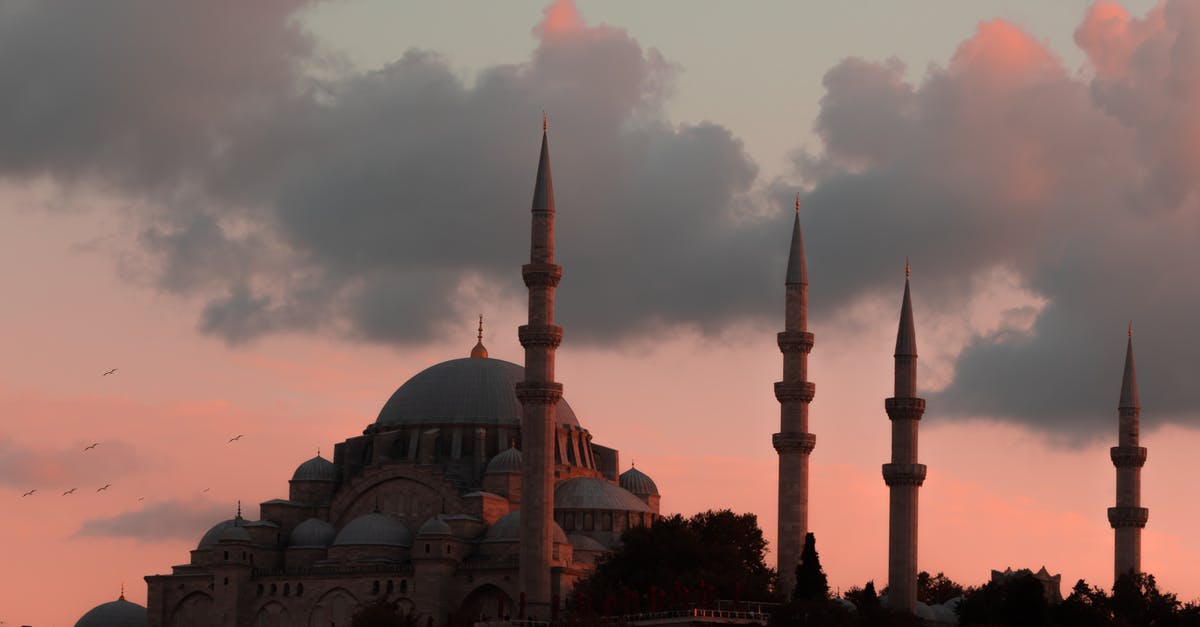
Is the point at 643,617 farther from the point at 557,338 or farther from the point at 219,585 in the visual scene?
the point at 219,585

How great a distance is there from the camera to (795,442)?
80.8m

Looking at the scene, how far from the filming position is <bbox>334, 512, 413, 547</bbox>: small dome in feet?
297

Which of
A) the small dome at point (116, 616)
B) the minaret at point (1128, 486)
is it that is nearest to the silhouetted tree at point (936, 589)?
the minaret at point (1128, 486)

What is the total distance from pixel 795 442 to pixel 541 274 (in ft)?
33.2

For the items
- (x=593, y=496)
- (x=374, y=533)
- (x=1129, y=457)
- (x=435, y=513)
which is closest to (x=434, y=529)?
(x=374, y=533)

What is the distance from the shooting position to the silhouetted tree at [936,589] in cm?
9406

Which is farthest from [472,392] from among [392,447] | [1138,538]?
[1138,538]

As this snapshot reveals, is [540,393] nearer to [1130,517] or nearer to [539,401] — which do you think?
[539,401]

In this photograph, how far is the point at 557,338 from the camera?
3100 inches

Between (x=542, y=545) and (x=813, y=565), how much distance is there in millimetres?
8908

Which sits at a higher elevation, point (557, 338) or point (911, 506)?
point (557, 338)

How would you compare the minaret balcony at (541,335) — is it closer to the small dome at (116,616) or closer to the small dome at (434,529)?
the small dome at (434,529)

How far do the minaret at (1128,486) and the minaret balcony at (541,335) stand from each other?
22.0 meters

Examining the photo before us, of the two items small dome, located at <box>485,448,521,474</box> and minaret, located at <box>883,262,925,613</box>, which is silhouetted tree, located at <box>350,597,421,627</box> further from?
minaret, located at <box>883,262,925,613</box>
